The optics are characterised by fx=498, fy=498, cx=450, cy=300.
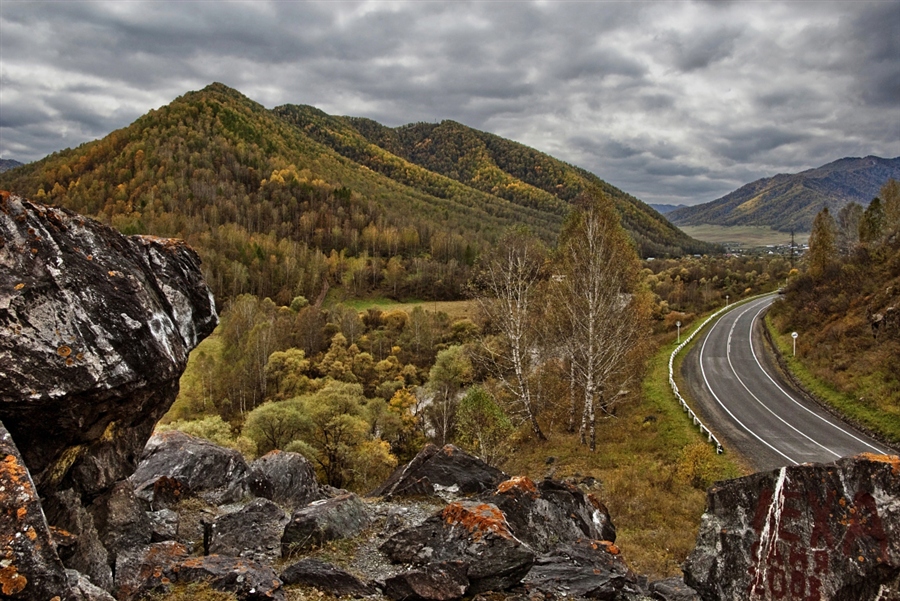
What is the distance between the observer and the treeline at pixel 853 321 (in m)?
27.9

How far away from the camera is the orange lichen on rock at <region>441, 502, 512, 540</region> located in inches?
326

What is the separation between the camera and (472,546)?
821cm

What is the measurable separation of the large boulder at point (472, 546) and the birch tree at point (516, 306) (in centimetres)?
1525

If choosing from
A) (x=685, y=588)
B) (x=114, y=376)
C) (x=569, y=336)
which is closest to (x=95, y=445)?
(x=114, y=376)

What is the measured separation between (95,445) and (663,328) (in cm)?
5850

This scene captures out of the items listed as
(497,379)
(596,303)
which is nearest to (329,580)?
(596,303)

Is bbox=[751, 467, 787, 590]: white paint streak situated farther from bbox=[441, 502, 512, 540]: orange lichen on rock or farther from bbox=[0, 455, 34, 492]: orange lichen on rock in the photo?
bbox=[0, 455, 34, 492]: orange lichen on rock

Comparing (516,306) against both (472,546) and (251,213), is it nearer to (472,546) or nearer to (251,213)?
(472,546)

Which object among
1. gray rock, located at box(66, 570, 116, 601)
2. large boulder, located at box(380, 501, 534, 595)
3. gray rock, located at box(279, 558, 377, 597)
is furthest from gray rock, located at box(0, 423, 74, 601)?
large boulder, located at box(380, 501, 534, 595)

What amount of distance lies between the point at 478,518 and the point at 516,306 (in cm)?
1930

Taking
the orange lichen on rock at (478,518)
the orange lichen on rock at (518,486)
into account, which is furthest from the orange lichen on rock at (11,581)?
the orange lichen on rock at (518,486)

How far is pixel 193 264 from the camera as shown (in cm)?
916

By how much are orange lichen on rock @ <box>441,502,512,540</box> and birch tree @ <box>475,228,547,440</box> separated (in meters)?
15.1

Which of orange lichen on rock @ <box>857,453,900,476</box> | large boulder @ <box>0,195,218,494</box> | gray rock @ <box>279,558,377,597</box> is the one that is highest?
large boulder @ <box>0,195,218,494</box>
